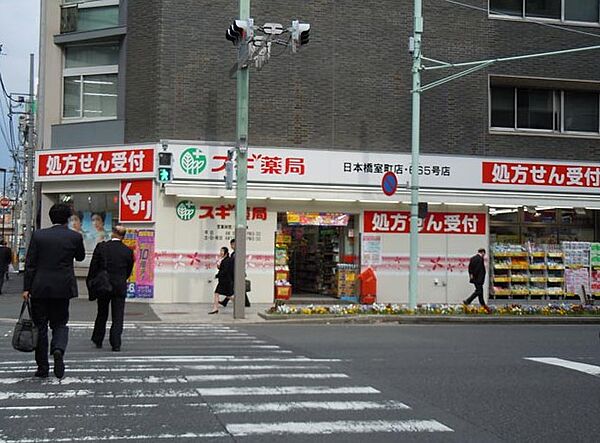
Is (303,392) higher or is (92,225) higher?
(92,225)

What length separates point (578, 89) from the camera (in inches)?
942

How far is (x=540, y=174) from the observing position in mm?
22391

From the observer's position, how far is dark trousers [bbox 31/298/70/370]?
25.9 feet

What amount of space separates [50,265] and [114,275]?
273 centimetres

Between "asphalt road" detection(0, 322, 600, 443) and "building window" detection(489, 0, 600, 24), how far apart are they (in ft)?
46.8

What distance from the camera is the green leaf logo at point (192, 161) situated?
19.8 meters

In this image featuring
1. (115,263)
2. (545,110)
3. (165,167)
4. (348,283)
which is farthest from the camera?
(545,110)

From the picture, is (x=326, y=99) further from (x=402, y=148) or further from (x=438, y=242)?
(x=438, y=242)

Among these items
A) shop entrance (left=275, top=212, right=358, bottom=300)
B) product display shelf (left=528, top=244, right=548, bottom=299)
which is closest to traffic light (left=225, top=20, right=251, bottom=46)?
shop entrance (left=275, top=212, right=358, bottom=300)

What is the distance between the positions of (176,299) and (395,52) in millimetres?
10143

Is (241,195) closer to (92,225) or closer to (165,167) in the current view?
(165,167)

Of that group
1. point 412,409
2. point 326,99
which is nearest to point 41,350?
point 412,409

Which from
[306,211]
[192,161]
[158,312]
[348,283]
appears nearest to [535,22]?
[306,211]

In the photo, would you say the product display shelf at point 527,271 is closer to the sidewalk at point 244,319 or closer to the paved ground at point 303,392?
the sidewalk at point 244,319
